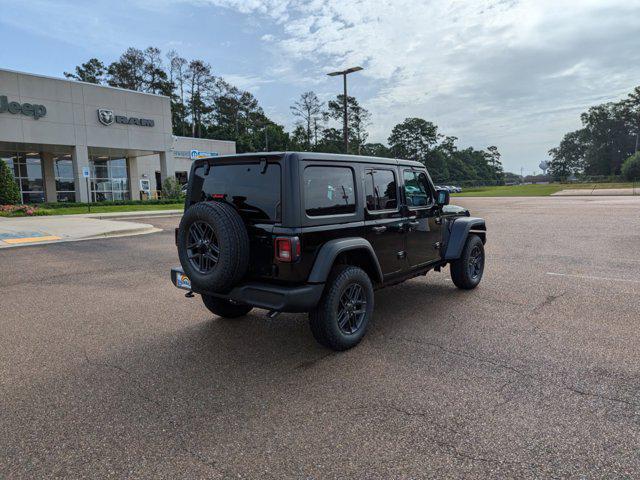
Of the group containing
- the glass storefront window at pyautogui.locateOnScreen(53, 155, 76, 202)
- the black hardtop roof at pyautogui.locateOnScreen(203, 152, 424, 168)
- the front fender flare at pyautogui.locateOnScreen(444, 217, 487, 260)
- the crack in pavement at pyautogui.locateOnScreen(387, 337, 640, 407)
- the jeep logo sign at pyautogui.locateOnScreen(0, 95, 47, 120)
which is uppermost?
the jeep logo sign at pyautogui.locateOnScreen(0, 95, 47, 120)

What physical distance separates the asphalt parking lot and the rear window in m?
1.34

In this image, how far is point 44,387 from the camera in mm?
3451

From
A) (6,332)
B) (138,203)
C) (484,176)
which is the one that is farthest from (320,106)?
(6,332)

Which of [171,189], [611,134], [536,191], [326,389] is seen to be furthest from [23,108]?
[611,134]

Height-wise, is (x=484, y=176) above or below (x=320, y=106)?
below

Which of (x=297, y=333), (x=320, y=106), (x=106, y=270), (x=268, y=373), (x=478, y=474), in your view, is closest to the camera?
(x=478, y=474)

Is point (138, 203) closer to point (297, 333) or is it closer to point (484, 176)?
point (297, 333)

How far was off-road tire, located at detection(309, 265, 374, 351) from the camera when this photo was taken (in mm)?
3908

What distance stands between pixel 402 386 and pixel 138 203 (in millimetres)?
29566

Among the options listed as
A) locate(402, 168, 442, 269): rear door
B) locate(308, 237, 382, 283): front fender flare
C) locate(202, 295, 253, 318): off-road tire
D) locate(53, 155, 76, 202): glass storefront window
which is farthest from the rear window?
locate(53, 155, 76, 202): glass storefront window

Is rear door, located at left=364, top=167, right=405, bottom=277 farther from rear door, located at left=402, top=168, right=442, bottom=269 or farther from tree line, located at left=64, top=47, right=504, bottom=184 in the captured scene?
tree line, located at left=64, top=47, right=504, bottom=184

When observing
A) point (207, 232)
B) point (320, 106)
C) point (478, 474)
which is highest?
Answer: point (320, 106)

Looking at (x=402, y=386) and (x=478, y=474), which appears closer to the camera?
(x=478, y=474)

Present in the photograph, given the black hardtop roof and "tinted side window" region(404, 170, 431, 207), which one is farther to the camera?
"tinted side window" region(404, 170, 431, 207)
